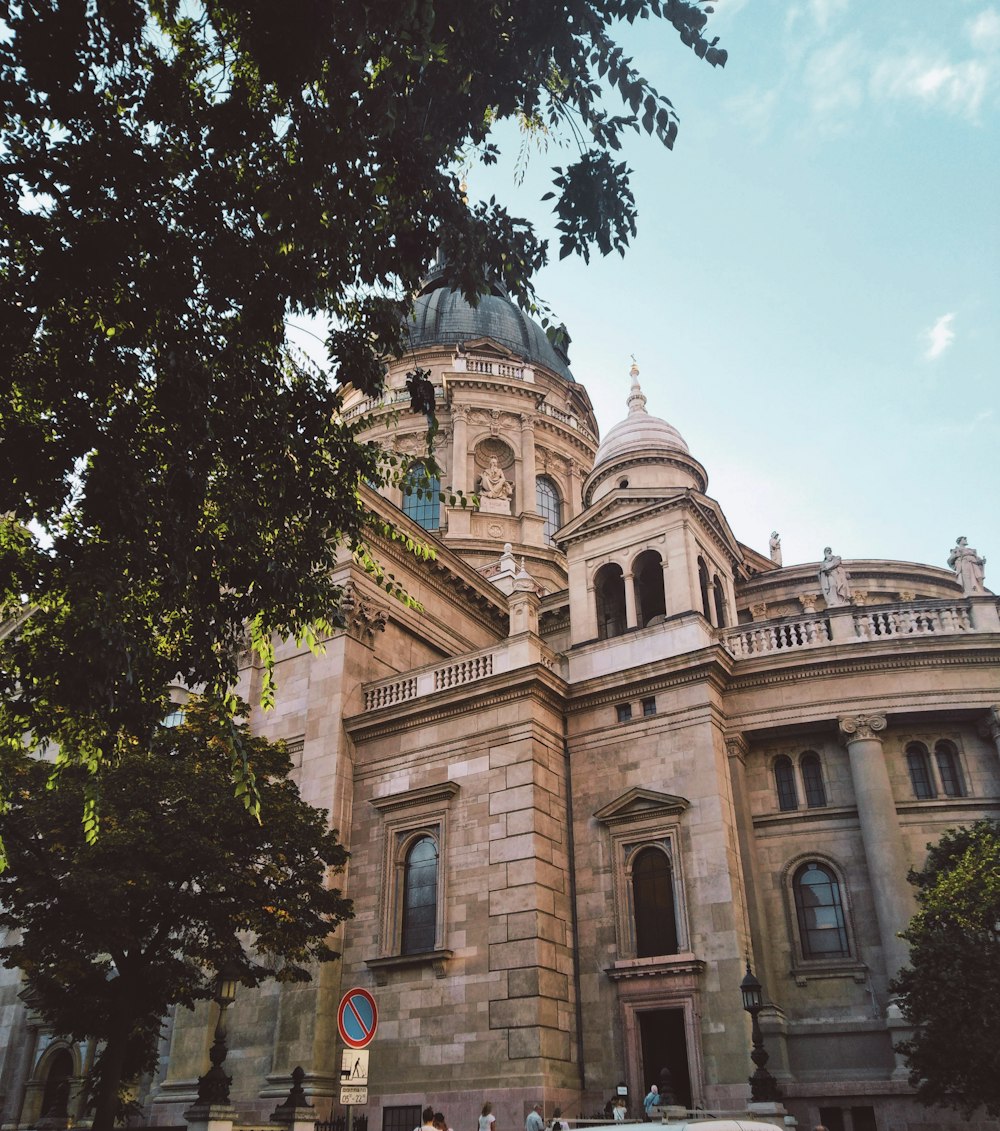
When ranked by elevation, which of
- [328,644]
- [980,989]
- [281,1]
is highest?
[328,644]

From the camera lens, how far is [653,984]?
20844mm

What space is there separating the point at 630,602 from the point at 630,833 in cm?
631

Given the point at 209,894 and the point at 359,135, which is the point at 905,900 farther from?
the point at 359,135

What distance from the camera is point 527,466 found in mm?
44344

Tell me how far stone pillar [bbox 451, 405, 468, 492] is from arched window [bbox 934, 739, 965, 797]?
23670mm

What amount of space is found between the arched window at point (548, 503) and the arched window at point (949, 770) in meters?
23.5

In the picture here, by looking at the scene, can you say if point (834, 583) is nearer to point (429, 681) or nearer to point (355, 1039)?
point (429, 681)

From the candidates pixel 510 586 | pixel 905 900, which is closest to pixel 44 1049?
pixel 510 586

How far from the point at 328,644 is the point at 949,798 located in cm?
1576

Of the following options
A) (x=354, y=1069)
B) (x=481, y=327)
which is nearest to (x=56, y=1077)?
(x=354, y=1069)

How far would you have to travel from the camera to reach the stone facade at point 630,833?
2042 centimetres

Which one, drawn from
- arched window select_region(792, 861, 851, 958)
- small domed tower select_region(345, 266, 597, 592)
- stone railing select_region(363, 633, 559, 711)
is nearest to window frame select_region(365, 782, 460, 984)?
stone railing select_region(363, 633, 559, 711)

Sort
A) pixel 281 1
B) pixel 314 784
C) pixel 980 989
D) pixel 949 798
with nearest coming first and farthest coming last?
pixel 281 1, pixel 980 989, pixel 949 798, pixel 314 784

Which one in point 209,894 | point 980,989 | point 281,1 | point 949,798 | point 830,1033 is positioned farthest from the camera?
point 949,798
